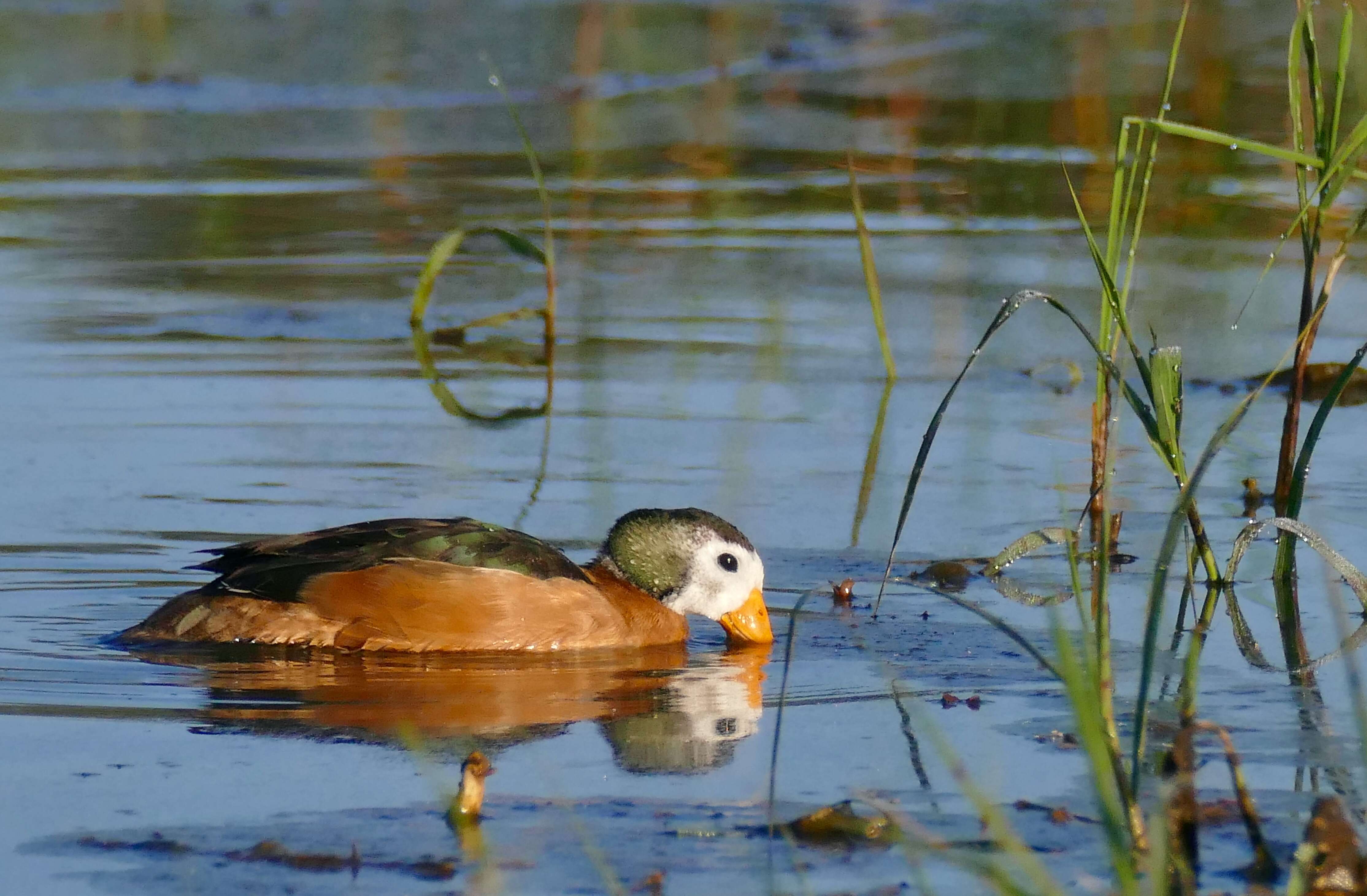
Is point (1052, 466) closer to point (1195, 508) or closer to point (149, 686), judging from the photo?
point (1195, 508)

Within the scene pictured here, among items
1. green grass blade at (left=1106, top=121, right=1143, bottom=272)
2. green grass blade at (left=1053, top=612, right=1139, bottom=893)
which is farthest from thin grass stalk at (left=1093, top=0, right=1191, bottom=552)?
green grass blade at (left=1053, top=612, right=1139, bottom=893)

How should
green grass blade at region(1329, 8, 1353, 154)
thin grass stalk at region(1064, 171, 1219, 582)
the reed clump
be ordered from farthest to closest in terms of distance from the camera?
green grass blade at region(1329, 8, 1353, 154)
thin grass stalk at region(1064, 171, 1219, 582)
the reed clump

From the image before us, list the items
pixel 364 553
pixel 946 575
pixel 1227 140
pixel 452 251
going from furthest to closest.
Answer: pixel 452 251
pixel 946 575
pixel 364 553
pixel 1227 140

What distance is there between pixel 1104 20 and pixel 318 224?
10387 mm

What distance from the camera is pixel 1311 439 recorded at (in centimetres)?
593

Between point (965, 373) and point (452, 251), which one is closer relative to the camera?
point (965, 373)

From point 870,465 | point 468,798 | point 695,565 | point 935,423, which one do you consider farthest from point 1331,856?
point 870,465

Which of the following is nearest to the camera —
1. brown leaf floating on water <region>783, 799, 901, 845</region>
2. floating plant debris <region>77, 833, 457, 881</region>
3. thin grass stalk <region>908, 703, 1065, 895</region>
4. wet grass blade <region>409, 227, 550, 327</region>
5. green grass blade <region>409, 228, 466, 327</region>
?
thin grass stalk <region>908, 703, 1065, 895</region>

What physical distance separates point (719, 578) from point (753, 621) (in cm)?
16

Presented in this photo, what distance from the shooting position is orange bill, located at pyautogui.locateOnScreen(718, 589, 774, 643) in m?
6.23

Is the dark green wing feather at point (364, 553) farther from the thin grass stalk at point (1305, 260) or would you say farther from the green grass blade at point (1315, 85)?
the green grass blade at point (1315, 85)

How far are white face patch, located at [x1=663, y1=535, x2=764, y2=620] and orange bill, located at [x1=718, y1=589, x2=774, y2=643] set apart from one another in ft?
0.05

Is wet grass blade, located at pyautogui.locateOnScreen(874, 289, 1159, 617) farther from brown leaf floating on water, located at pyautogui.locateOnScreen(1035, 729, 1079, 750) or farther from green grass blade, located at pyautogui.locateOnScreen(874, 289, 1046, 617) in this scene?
brown leaf floating on water, located at pyautogui.locateOnScreen(1035, 729, 1079, 750)

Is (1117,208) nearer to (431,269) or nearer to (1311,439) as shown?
(1311,439)
